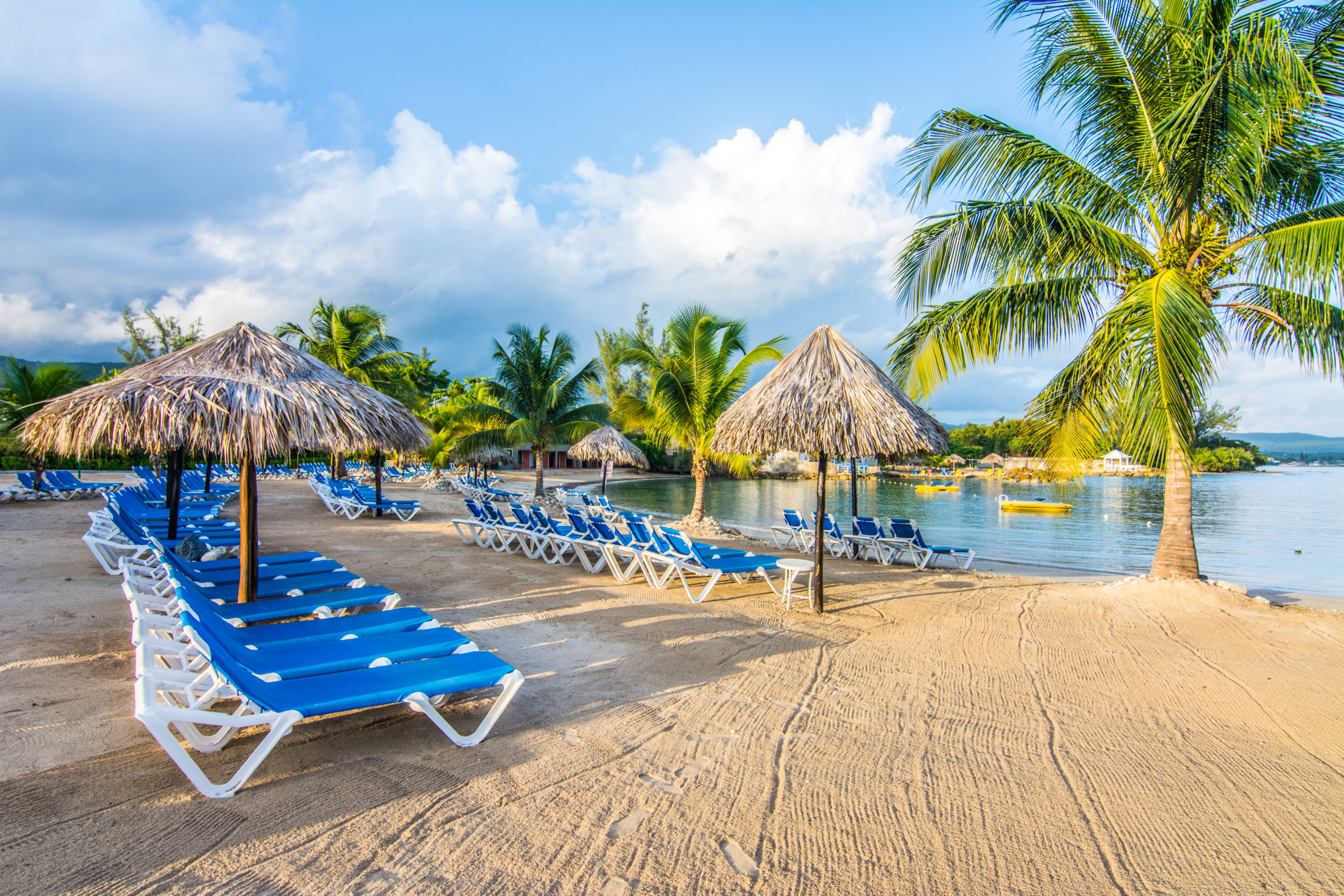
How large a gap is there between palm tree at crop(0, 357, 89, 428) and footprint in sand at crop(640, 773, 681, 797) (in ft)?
62.2

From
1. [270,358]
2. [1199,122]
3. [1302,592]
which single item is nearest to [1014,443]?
[1199,122]

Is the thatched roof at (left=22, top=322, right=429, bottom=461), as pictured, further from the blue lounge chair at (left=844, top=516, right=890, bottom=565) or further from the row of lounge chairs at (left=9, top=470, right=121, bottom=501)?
the row of lounge chairs at (left=9, top=470, right=121, bottom=501)

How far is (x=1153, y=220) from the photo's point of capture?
723 cm

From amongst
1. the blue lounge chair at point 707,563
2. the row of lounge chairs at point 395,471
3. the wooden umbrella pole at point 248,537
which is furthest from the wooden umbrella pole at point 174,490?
the row of lounge chairs at point 395,471

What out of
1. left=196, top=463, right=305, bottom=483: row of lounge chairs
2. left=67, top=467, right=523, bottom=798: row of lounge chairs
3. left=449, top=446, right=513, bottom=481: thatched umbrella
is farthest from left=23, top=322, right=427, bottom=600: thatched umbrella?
left=196, top=463, right=305, bottom=483: row of lounge chairs

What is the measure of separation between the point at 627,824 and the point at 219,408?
13.4ft

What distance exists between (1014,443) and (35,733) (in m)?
9.27

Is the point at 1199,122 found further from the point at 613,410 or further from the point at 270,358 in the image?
the point at 613,410

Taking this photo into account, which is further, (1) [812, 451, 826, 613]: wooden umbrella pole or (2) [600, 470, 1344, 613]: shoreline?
(2) [600, 470, 1344, 613]: shoreline

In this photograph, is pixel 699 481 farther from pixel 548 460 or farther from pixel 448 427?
pixel 548 460

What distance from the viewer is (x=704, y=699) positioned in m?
3.97

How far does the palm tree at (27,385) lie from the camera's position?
15.1 m

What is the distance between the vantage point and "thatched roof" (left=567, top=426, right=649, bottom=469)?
Result: 63.3 ft

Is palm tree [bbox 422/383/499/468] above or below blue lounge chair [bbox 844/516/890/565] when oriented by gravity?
above
